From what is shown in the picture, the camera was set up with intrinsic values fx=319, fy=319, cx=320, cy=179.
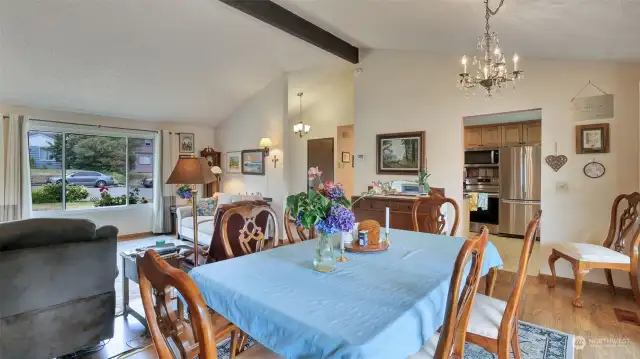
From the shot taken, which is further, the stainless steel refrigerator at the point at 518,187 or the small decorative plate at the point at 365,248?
the stainless steel refrigerator at the point at 518,187

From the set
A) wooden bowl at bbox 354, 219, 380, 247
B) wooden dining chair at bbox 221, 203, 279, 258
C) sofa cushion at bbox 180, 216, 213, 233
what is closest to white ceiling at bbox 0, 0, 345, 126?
sofa cushion at bbox 180, 216, 213, 233

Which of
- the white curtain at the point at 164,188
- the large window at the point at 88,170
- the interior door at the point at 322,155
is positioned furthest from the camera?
the interior door at the point at 322,155

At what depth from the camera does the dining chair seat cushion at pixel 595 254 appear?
9.32ft

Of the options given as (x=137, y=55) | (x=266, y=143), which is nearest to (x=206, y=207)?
(x=266, y=143)

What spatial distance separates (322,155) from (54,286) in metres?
5.66

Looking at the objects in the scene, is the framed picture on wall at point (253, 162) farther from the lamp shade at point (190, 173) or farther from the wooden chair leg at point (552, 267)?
the wooden chair leg at point (552, 267)

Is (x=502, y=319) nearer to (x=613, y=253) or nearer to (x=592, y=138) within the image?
(x=613, y=253)

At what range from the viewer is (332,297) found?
1201 mm

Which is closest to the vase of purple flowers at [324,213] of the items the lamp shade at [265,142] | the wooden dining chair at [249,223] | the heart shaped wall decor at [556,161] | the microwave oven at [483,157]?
the wooden dining chair at [249,223]

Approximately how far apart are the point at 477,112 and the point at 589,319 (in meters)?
2.45

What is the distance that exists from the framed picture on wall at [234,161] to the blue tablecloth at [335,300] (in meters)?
5.24

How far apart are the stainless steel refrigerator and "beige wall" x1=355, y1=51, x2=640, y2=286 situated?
204cm

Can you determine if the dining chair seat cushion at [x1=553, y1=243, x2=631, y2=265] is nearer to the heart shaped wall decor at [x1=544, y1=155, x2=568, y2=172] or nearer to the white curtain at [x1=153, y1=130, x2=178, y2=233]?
the heart shaped wall decor at [x1=544, y1=155, x2=568, y2=172]

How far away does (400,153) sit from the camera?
4750mm
